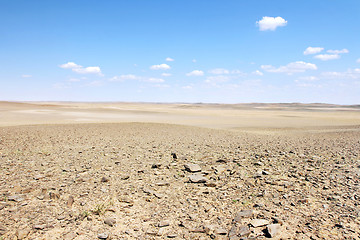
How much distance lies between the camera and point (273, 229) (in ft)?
14.1

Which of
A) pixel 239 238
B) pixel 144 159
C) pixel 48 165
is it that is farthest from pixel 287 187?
pixel 48 165

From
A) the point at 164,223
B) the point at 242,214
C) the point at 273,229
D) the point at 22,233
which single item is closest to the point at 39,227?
the point at 22,233

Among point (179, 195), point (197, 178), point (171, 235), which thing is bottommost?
point (171, 235)

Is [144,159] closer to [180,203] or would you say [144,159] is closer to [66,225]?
[180,203]

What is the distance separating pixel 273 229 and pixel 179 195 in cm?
229

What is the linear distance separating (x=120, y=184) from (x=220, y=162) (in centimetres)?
364

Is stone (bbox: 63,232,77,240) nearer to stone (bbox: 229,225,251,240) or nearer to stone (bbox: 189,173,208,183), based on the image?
stone (bbox: 229,225,251,240)

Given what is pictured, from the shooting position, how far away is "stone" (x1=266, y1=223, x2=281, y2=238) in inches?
164

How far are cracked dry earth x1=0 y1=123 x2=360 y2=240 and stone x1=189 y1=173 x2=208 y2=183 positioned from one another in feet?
0.09

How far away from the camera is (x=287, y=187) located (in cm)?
622

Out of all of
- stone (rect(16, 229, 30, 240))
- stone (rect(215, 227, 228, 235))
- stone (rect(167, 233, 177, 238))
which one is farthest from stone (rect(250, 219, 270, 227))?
stone (rect(16, 229, 30, 240))

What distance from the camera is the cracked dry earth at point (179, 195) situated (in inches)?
172

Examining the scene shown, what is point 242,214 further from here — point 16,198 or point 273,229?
point 16,198

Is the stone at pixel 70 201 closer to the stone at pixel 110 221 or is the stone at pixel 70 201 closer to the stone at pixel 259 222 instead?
the stone at pixel 110 221
